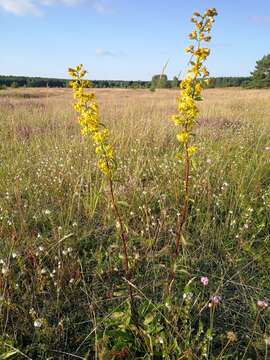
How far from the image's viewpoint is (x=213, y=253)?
94.5 inches

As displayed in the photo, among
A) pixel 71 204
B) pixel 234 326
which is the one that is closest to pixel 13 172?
pixel 71 204

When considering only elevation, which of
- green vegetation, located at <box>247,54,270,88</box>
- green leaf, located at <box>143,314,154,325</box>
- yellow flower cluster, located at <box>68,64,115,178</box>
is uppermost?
green vegetation, located at <box>247,54,270,88</box>

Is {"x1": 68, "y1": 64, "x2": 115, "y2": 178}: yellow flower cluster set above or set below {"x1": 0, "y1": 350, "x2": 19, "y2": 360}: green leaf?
above

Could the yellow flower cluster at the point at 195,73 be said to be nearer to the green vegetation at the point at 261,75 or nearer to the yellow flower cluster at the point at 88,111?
the yellow flower cluster at the point at 88,111

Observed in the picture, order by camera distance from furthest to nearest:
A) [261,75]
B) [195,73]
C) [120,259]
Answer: [261,75] < [120,259] < [195,73]

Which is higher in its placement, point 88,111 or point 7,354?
Answer: point 88,111

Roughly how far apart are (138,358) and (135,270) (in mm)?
680

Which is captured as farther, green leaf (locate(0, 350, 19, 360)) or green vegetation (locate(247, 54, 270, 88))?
green vegetation (locate(247, 54, 270, 88))

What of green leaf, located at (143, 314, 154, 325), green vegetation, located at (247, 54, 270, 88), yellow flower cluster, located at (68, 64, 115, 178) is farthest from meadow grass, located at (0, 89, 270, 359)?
green vegetation, located at (247, 54, 270, 88)

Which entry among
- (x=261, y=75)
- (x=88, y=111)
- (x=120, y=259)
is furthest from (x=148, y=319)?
(x=261, y=75)

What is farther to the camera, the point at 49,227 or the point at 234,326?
the point at 49,227

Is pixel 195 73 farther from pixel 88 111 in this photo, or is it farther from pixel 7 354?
pixel 7 354

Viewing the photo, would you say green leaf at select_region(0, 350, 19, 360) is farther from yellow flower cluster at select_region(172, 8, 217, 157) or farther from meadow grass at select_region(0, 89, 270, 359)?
yellow flower cluster at select_region(172, 8, 217, 157)

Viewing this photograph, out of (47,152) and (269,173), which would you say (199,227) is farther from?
(47,152)
